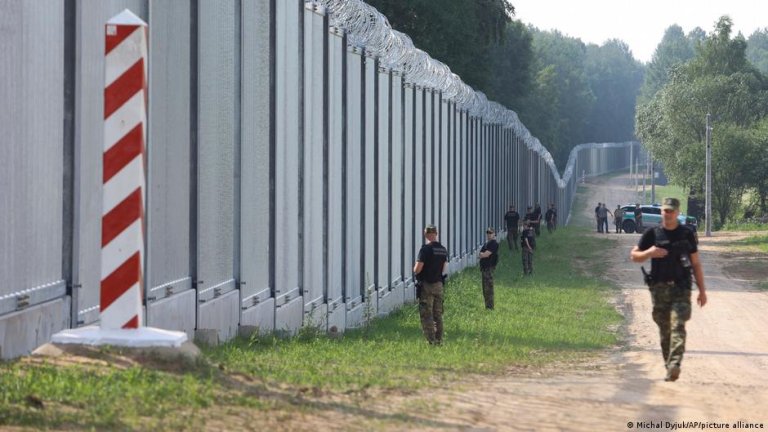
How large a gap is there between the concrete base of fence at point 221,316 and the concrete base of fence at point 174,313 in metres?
0.14

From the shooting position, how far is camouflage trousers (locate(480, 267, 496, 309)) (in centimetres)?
2542

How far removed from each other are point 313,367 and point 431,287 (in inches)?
264

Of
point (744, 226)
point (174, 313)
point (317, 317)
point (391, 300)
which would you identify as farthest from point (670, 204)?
point (744, 226)

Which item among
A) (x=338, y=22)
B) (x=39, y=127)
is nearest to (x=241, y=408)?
(x=39, y=127)

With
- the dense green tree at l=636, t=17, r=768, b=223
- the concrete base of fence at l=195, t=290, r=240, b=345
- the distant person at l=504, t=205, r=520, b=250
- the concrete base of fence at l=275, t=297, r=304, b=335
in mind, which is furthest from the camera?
the dense green tree at l=636, t=17, r=768, b=223

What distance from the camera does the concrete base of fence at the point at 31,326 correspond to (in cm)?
947

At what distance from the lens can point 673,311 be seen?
12.4 m

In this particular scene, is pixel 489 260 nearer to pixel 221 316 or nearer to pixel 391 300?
pixel 391 300

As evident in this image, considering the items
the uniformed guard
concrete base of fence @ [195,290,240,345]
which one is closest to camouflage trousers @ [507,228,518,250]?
the uniformed guard

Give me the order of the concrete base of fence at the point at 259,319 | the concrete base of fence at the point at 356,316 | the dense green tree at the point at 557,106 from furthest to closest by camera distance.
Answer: the dense green tree at the point at 557,106 → the concrete base of fence at the point at 356,316 → the concrete base of fence at the point at 259,319

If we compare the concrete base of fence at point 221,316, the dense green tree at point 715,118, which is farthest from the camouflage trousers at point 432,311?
the dense green tree at point 715,118

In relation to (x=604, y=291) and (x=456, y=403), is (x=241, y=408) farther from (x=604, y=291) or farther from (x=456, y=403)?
(x=604, y=291)

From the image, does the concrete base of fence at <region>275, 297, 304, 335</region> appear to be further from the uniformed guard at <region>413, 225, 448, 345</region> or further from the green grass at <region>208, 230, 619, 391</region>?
the uniformed guard at <region>413, 225, 448, 345</region>

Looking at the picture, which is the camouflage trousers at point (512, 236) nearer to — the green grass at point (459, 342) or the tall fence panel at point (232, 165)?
the green grass at point (459, 342)
